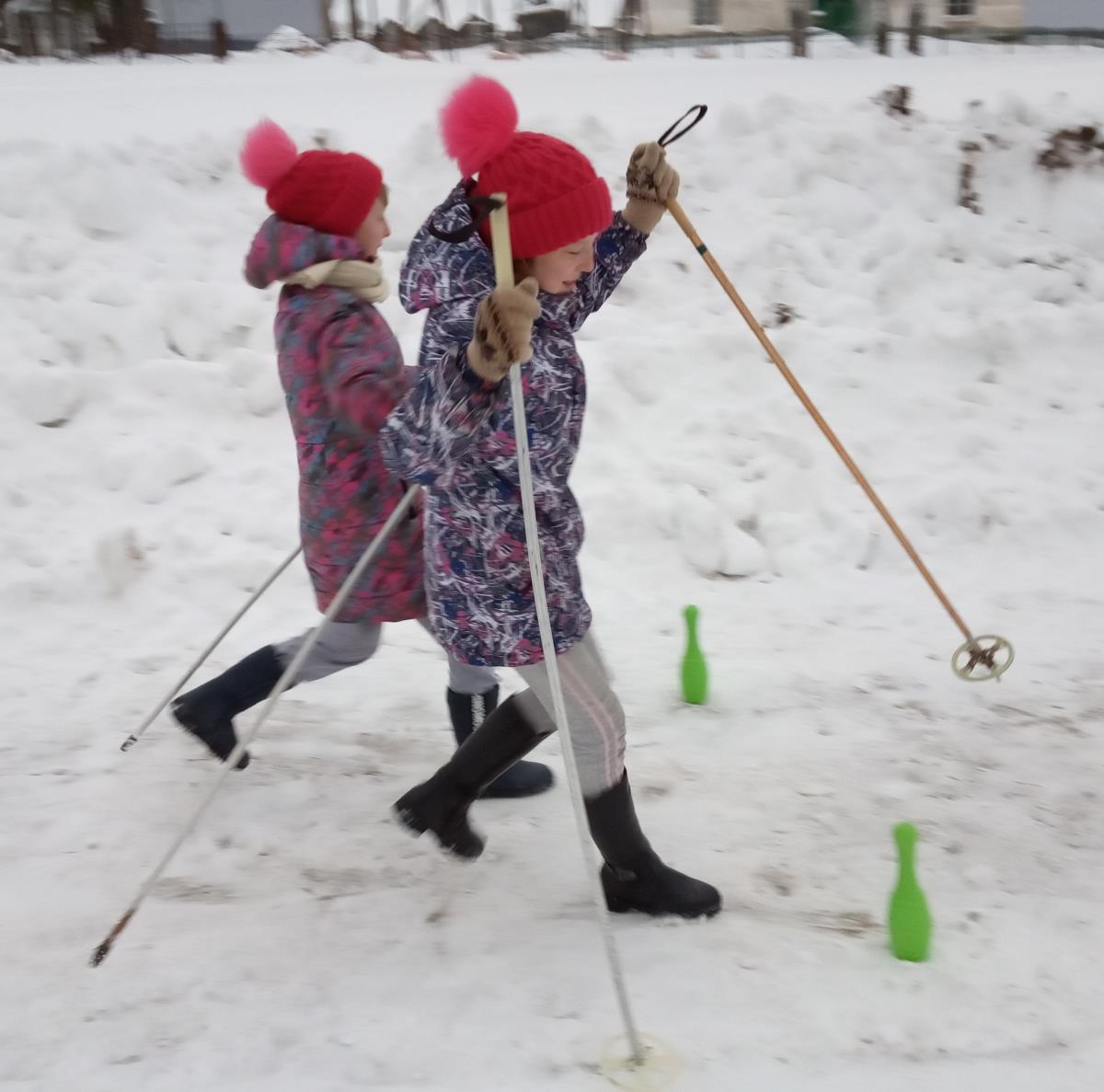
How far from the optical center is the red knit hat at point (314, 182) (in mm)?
2922

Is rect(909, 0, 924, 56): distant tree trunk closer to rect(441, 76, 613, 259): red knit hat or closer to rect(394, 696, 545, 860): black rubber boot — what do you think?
rect(441, 76, 613, 259): red knit hat

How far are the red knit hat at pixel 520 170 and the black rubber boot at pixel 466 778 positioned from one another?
3.64 feet

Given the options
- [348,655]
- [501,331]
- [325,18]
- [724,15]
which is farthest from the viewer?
[724,15]

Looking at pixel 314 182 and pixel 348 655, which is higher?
pixel 314 182

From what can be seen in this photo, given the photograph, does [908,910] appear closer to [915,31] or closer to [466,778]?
[466,778]

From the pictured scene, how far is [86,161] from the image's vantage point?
6746 mm

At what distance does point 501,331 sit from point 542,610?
1.86 feet

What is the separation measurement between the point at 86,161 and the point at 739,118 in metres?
4.14

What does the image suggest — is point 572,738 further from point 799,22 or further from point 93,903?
point 799,22

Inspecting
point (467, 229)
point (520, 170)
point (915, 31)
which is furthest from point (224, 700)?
point (915, 31)

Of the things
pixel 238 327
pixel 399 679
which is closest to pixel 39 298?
pixel 238 327

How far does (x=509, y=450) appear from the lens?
239 cm

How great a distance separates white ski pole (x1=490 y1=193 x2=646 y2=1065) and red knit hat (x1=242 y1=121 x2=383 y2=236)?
2.56 ft

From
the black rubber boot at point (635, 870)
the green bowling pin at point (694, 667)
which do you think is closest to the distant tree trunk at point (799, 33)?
the green bowling pin at point (694, 667)
